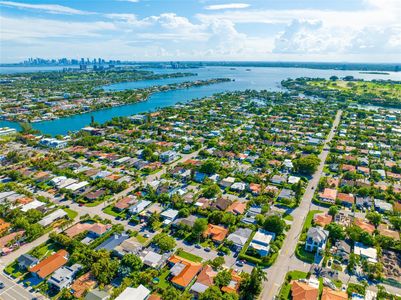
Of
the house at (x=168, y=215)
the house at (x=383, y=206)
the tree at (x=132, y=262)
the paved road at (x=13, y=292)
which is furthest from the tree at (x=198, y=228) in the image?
the house at (x=383, y=206)

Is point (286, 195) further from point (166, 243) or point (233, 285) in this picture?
point (166, 243)

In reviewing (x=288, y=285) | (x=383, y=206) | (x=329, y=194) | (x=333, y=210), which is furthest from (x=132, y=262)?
(x=383, y=206)

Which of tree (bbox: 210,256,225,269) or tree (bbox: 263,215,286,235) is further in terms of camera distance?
tree (bbox: 263,215,286,235)

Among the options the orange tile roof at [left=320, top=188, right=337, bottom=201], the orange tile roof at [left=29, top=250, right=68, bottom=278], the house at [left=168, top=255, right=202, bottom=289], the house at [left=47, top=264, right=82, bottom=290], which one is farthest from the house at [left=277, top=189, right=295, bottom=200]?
the orange tile roof at [left=29, top=250, right=68, bottom=278]

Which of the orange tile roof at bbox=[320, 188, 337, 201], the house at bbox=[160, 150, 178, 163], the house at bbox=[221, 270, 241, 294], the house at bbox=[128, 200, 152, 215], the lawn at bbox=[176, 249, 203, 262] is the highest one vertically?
the house at bbox=[160, 150, 178, 163]

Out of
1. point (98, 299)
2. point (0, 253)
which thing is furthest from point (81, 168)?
point (98, 299)

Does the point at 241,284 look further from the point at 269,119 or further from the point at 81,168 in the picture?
the point at 269,119

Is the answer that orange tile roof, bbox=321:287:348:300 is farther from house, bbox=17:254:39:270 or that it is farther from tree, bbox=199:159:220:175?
house, bbox=17:254:39:270
